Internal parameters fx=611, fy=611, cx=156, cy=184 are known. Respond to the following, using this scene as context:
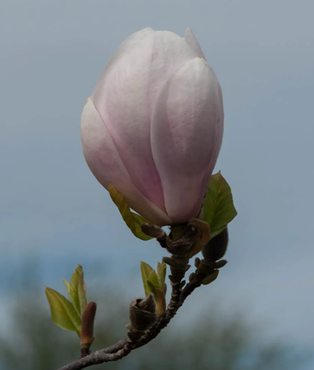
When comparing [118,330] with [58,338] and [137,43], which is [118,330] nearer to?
[58,338]

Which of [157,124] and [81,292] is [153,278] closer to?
[81,292]

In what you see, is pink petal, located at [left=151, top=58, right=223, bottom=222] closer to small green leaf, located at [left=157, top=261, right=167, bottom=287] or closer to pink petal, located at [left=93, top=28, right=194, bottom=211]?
pink petal, located at [left=93, top=28, right=194, bottom=211]

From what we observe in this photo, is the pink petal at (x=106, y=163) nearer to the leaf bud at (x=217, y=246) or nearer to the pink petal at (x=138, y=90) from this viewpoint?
the pink petal at (x=138, y=90)

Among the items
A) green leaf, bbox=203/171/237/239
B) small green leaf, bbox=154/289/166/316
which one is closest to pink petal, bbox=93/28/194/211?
green leaf, bbox=203/171/237/239

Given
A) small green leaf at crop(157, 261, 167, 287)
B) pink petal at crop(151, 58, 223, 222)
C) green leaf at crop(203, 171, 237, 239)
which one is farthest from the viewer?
small green leaf at crop(157, 261, 167, 287)

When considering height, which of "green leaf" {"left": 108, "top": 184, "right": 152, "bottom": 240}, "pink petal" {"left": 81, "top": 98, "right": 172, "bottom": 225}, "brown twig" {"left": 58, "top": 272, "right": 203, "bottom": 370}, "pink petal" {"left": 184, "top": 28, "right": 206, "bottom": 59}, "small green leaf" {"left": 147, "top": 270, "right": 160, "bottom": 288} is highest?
"pink petal" {"left": 184, "top": 28, "right": 206, "bottom": 59}

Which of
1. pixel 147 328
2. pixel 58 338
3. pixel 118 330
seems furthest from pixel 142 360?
pixel 147 328
